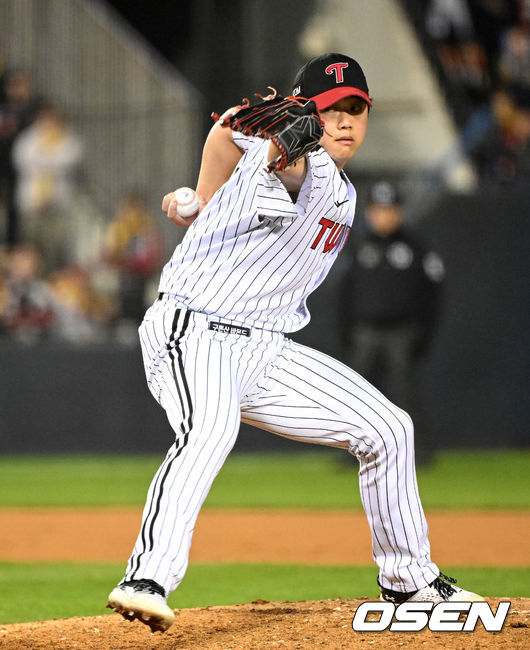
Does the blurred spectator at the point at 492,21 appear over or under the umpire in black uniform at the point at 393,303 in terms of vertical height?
over

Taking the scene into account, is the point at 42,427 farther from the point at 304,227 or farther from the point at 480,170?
the point at 304,227

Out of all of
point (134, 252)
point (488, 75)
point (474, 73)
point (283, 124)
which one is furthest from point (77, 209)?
point (283, 124)

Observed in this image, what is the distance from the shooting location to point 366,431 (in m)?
3.87

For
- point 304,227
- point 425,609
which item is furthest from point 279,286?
point 425,609

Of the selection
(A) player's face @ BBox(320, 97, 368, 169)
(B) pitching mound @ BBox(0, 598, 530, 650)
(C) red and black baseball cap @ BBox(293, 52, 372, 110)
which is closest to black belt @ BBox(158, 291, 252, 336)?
(A) player's face @ BBox(320, 97, 368, 169)

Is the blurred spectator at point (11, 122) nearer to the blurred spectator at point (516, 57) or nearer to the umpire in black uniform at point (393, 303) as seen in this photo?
the umpire in black uniform at point (393, 303)

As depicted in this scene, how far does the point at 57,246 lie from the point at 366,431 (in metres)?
9.08

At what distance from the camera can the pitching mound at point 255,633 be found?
3.65 m

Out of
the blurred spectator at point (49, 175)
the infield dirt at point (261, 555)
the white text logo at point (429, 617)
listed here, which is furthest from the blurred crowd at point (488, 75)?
the white text logo at point (429, 617)

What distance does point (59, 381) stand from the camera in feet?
38.2

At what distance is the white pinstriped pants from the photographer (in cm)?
345

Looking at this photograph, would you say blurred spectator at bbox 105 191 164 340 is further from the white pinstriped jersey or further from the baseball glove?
the baseball glove

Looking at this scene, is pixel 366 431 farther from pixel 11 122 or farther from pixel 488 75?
pixel 488 75

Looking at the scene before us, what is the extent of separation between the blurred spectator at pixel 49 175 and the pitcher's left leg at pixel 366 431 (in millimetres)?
8907
